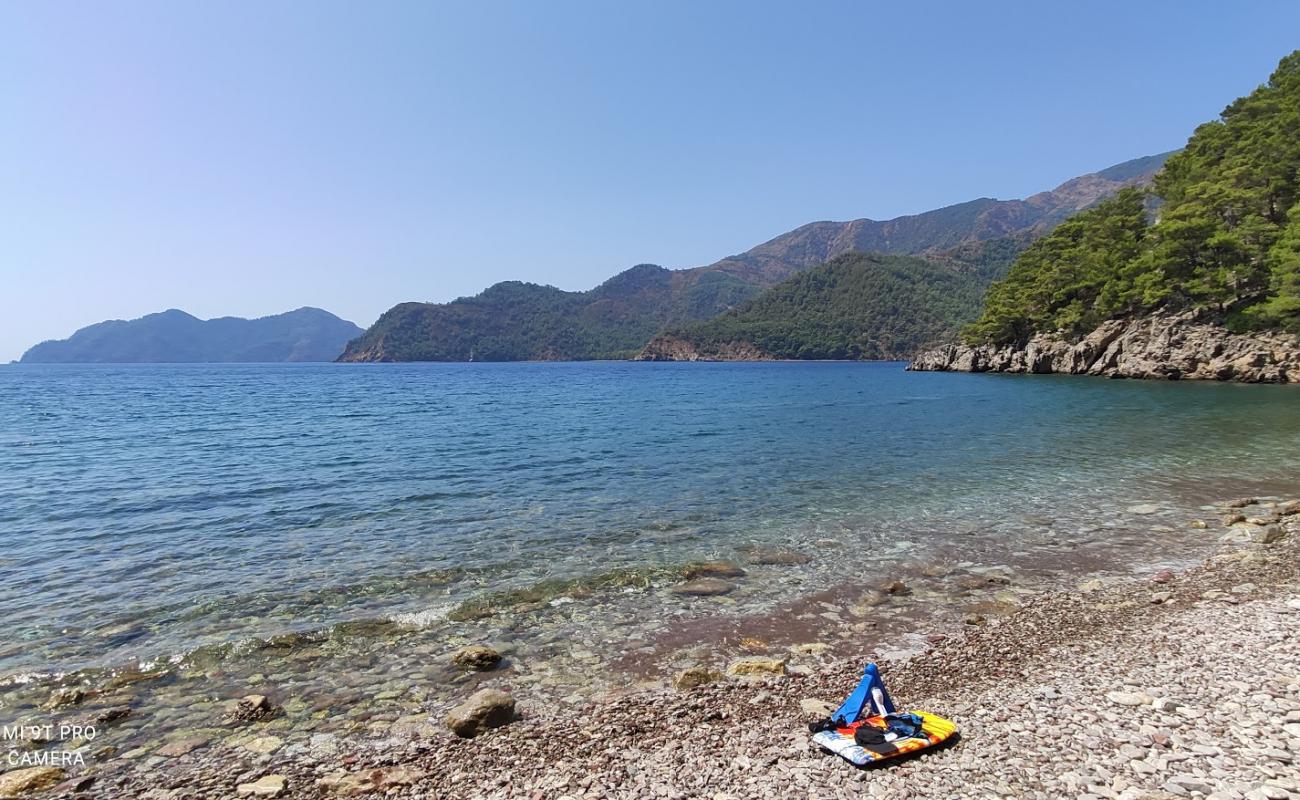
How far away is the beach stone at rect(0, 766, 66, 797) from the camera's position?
6.69m

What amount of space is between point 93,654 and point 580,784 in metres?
9.32

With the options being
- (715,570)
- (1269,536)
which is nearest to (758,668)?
(715,570)

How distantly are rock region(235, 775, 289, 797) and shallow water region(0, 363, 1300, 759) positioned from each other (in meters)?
2.26

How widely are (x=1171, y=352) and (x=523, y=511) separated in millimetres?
76873

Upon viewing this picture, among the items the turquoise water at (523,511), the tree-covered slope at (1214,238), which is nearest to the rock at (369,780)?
the turquoise water at (523,511)

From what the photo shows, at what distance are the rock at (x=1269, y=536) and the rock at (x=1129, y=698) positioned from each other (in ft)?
36.4

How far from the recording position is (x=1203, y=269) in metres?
65.6

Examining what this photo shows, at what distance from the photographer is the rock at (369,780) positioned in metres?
6.55

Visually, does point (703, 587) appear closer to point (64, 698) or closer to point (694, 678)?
point (694, 678)

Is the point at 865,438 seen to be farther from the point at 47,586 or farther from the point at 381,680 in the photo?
the point at 47,586

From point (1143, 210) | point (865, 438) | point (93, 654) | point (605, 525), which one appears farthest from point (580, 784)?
point (1143, 210)

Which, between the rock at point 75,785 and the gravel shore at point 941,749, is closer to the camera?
the gravel shore at point 941,749

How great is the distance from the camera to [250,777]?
22.7 ft

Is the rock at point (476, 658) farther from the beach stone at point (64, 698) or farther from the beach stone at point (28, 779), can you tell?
the beach stone at point (64, 698)
